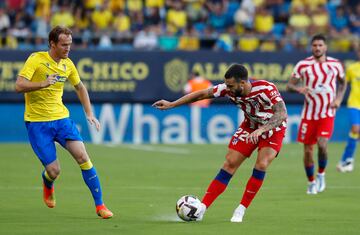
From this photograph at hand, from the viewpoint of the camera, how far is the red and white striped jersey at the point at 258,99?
445 inches

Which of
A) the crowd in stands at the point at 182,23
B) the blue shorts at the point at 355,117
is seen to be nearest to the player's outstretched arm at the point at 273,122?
the blue shorts at the point at 355,117

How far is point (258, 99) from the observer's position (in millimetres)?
11336

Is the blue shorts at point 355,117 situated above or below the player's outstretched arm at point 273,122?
below

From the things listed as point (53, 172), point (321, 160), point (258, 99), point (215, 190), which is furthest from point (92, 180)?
point (321, 160)

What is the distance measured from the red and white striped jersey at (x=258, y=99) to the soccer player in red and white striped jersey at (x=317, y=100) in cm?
350

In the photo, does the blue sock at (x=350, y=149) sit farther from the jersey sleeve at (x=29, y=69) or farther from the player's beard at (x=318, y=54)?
the jersey sleeve at (x=29, y=69)

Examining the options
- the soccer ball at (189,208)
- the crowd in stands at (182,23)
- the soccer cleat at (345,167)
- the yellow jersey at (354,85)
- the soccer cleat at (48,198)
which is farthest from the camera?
A: the crowd in stands at (182,23)

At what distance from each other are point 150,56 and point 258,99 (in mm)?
15066

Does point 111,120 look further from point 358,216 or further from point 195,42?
point 358,216

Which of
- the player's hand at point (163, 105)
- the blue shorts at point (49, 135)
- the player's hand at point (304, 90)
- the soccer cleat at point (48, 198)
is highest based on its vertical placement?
the player's hand at point (163, 105)

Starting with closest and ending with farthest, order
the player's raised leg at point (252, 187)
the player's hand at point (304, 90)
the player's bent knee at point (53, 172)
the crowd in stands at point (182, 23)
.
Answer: the player's raised leg at point (252, 187)
the player's bent knee at point (53, 172)
the player's hand at point (304, 90)
the crowd in stands at point (182, 23)

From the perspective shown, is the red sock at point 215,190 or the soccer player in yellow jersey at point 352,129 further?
the soccer player in yellow jersey at point 352,129

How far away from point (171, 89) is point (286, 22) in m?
4.70

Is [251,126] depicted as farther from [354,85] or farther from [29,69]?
[354,85]
